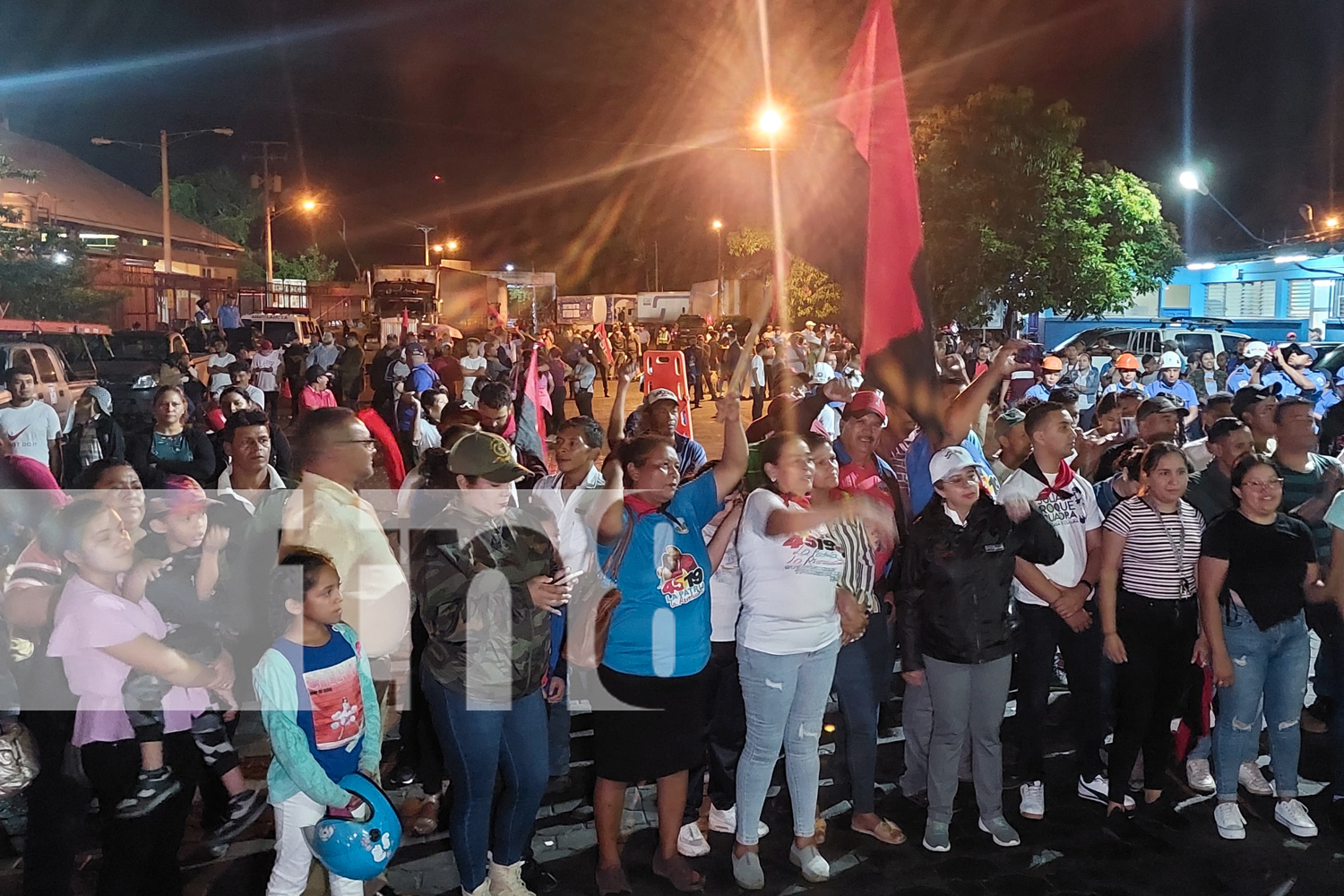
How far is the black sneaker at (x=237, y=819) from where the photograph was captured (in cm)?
446

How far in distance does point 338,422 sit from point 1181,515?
11.8ft

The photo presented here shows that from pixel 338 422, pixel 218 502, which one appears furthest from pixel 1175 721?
pixel 218 502

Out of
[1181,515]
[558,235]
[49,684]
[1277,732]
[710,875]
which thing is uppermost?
[558,235]

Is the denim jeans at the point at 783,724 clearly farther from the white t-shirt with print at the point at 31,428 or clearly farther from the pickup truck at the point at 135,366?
the pickup truck at the point at 135,366

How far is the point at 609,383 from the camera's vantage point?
3017 cm

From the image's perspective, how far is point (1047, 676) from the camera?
4812 millimetres

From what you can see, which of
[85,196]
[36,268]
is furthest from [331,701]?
[85,196]

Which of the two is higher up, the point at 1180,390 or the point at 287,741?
the point at 1180,390

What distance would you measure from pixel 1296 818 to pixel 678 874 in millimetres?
2707

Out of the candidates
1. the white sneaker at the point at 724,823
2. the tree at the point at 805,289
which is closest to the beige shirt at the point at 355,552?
the white sneaker at the point at 724,823

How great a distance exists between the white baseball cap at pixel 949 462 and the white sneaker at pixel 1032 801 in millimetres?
1536

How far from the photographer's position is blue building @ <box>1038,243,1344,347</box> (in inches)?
934

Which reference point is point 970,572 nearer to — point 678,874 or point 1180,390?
point 678,874

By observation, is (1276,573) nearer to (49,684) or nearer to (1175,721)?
(1175,721)
